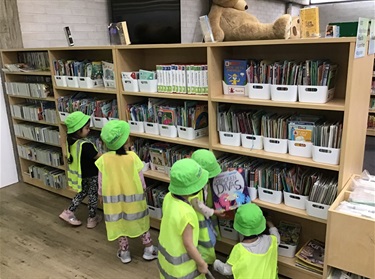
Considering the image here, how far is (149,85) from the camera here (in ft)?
8.76

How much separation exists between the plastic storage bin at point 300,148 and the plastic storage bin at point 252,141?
20 cm

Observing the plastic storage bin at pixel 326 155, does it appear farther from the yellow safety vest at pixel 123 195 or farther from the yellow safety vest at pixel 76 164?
the yellow safety vest at pixel 76 164

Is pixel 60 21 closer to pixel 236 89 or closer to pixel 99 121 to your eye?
pixel 99 121

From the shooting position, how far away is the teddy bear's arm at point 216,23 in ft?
12.0

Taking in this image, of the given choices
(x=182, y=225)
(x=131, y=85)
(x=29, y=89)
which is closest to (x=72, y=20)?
(x=29, y=89)

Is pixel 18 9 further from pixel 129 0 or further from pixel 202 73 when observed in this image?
pixel 202 73

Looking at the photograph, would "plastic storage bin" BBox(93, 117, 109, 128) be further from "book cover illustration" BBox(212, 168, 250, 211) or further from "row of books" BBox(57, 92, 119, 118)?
"book cover illustration" BBox(212, 168, 250, 211)


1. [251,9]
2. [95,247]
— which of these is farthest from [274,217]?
[251,9]

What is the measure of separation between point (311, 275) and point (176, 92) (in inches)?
61.4

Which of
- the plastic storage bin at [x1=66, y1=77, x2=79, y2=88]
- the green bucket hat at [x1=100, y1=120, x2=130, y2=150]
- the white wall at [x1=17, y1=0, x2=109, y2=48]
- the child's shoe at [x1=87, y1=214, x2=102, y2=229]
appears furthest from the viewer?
the white wall at [x1=17, y1=0, x2=109, y2=48]

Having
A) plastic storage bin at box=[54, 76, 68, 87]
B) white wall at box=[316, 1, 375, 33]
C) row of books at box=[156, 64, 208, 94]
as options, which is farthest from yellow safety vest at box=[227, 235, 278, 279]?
white wall at box=[316, 1, 375, 33]

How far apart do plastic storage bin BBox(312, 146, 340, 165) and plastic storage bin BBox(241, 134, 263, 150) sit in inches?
14.3

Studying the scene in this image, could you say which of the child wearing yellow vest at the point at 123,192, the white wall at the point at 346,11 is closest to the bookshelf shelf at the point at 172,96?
the child wearing yellow vest at the point at 123,192

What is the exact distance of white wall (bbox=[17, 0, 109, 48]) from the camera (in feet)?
12.6
